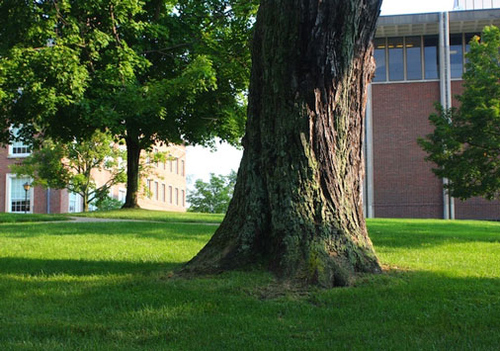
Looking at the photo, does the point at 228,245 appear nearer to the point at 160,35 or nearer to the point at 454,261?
the point at 454,261

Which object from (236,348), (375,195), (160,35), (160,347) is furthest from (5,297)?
(375,195)

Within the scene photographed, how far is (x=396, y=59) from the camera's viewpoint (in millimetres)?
36375

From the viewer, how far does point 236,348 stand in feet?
11.7

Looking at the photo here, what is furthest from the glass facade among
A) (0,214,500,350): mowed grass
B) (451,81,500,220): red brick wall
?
(0,214,500,350): mowed grass

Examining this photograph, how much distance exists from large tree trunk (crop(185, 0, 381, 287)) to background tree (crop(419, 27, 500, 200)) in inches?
449

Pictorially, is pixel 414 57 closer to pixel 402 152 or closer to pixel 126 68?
pixel 402 152

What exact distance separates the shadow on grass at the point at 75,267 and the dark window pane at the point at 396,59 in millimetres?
32131

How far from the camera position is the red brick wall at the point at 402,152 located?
3506 cm

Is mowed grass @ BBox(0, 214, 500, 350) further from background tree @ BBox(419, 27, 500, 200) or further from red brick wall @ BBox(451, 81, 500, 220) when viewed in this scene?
red brick wall @ BBox(451, 81, 500, 220)

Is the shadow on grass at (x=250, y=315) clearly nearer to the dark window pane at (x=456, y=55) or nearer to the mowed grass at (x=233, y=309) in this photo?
the mowed grass at (x=233, y=309)

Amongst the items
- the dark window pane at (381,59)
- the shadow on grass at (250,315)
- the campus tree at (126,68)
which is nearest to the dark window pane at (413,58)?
the dark window pane at (381,59)

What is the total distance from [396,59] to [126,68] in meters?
24.4

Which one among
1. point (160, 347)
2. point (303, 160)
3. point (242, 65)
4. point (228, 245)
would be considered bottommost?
point (160, 347)

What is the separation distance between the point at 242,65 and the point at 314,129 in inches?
553
